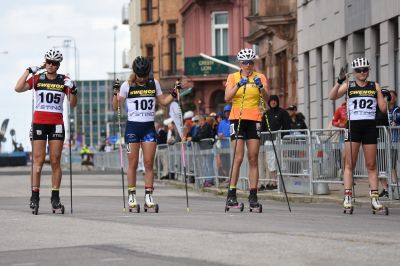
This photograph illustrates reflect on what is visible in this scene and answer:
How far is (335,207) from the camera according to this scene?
67.9ft

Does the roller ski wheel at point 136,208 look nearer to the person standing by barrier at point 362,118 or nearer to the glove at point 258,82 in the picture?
the glove at point 258,82

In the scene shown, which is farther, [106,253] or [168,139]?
[168,139]

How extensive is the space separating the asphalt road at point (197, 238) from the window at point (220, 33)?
55740mm

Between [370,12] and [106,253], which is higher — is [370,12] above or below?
above

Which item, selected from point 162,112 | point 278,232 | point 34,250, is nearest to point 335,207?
point 278,232

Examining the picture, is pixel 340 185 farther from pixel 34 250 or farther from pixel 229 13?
pixel 229 13

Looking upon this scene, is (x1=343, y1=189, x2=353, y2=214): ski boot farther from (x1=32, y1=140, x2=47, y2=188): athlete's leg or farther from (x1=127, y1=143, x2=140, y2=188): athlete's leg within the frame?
(x1=32, y1=140, x2=47, y2=188): athlete's leg

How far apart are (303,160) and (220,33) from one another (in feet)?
167

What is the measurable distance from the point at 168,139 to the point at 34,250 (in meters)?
28.9

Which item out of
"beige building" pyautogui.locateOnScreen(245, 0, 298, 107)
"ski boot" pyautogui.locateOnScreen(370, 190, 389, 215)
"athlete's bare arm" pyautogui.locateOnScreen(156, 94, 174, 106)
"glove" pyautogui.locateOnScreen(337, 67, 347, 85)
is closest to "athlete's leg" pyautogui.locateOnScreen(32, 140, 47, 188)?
"athlete's bare arm" pyautogui.locateOnScreen(156, 94, 174, 106)

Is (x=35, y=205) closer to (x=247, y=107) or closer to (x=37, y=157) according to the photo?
(x=37, y=157)

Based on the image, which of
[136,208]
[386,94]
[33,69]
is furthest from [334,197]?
[33,69]

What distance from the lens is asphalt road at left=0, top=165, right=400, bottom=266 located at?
10781 millimetres

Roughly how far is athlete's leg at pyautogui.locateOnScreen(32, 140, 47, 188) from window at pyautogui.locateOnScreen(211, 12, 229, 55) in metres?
56.5
